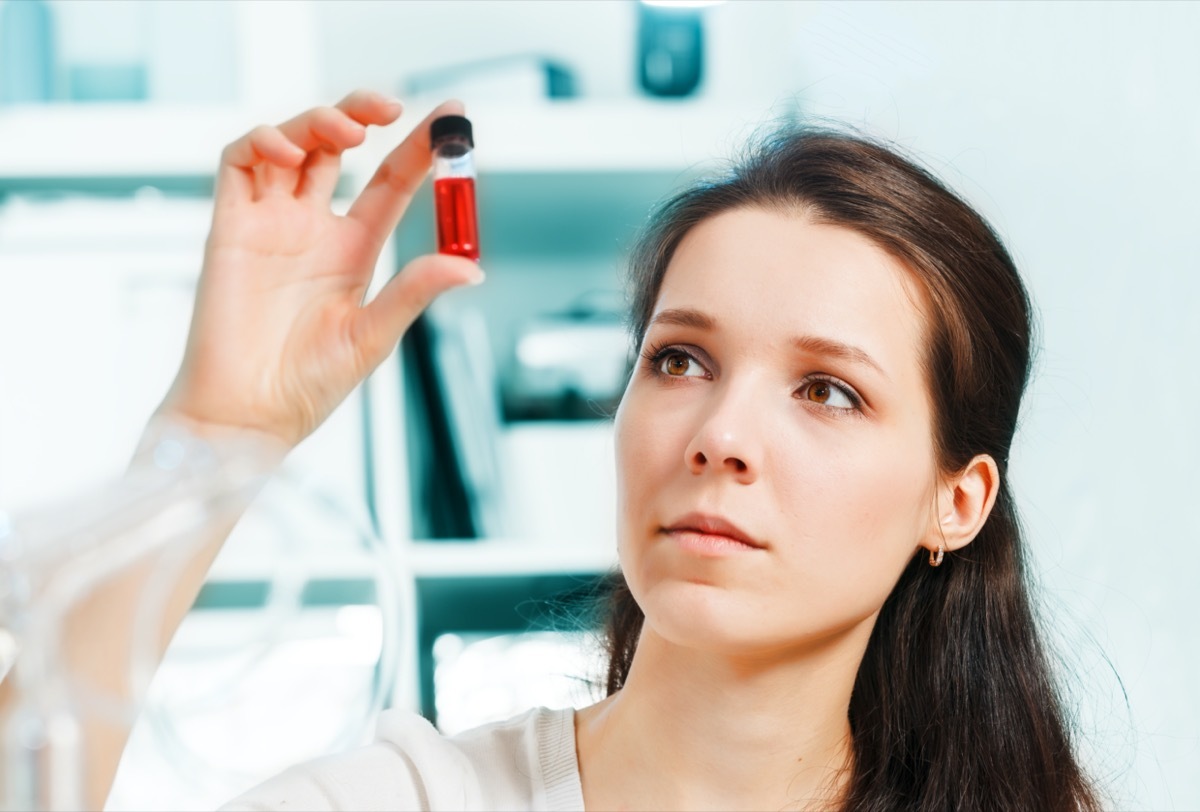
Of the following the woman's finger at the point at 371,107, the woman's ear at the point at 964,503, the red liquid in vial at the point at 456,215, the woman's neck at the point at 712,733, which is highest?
the woman's finger at the point at 371,107

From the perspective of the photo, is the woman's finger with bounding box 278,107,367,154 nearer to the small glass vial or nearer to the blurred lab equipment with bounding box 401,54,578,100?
the small glass vial

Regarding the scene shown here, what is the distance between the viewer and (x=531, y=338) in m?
1.76

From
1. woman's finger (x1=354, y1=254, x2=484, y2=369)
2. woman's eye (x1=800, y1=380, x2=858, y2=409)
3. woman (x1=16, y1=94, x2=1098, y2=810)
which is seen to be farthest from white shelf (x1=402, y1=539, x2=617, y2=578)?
woman's finger (x1=354, y1=254, x2=484, y2=369)

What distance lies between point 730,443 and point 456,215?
0.26 m

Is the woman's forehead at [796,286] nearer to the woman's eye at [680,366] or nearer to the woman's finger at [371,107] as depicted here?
the woman's eye at [680,366]

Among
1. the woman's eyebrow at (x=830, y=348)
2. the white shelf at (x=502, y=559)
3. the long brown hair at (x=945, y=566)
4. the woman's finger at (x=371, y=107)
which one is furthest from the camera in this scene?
the white shelf at (x=502, y=559)

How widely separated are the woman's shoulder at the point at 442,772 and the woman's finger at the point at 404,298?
0.36m

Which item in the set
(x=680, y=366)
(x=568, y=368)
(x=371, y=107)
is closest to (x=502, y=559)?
(x=568, y=368)

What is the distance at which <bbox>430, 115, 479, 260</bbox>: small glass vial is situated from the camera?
0.80 metres

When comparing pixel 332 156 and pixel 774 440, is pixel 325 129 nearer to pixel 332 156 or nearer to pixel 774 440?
pixel 332 156

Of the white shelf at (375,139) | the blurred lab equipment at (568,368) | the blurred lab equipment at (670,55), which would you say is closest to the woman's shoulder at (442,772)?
the blurred lab equipment at (568,368)

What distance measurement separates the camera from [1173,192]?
5.01ft

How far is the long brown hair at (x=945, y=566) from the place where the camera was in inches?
42.8

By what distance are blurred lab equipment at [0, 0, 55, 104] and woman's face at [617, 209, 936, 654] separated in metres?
1.09
